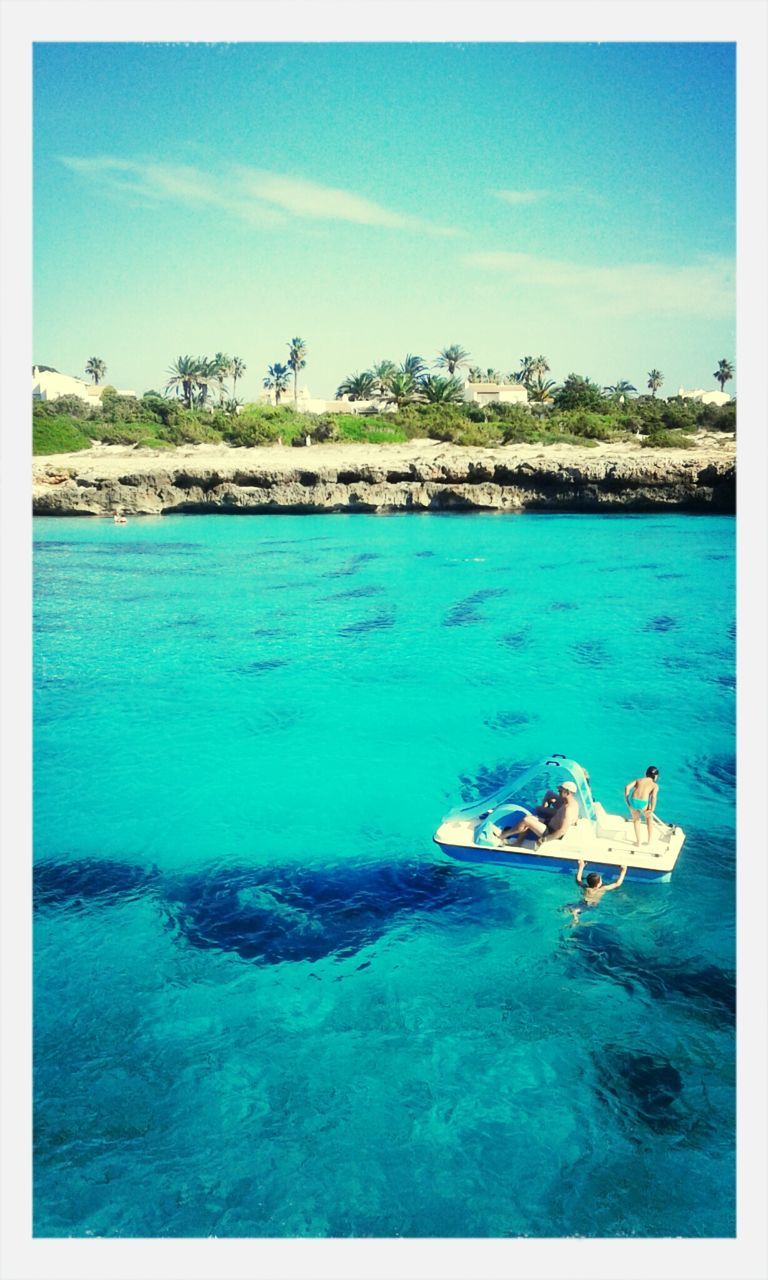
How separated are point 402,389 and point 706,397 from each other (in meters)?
8.50

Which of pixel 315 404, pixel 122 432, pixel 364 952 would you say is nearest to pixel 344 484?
pixel 122 432

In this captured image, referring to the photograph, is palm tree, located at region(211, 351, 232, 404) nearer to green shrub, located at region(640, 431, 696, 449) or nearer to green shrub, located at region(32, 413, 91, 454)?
green shrub, located at region(32, 413, 91, 454)

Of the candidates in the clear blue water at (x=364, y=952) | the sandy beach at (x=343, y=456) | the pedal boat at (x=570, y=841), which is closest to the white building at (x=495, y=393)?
the sandy beach at (x=343, y=456)

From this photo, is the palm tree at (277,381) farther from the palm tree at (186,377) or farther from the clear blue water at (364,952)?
the clear blue water at (364,952)

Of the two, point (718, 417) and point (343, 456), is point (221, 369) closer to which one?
point (343, 456)

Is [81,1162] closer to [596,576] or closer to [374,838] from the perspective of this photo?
[374,838]

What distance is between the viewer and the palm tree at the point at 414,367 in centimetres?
2803

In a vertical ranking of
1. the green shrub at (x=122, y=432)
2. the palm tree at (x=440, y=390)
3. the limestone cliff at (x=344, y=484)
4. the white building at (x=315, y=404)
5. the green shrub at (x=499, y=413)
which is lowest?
the limestone cliff at (x=344, y=484)

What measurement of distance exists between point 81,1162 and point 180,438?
781 inches

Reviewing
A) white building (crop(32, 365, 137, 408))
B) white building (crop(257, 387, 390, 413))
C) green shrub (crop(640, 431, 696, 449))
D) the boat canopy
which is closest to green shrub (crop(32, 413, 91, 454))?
white building (crop(32, 365, 137, 408))

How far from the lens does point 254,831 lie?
23.1 ft

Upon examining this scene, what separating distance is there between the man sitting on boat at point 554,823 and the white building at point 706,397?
17042mm

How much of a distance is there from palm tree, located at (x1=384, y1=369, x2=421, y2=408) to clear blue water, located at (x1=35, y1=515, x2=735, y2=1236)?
16.5 metres
